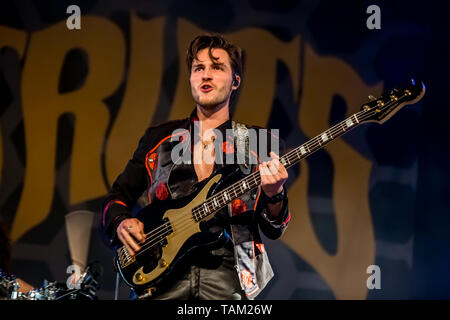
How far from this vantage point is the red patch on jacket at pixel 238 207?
7.79 feet

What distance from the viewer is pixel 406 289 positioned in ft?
13.4

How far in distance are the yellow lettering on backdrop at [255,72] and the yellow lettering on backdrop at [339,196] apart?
202 millimetres

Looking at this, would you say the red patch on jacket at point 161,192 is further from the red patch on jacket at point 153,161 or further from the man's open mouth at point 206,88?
the man's open mouth at point 206,88

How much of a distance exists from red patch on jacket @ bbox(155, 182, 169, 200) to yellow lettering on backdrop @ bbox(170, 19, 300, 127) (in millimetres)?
1853

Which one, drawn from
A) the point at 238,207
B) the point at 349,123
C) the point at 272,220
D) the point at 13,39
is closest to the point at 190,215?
the point at 238,207

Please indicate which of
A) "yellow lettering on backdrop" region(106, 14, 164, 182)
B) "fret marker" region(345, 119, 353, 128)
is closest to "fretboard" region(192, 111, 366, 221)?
"fret marker" region(345, 119, 353, 128)

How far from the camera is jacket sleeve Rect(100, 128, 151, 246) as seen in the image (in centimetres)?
252

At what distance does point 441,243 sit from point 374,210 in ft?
1.94

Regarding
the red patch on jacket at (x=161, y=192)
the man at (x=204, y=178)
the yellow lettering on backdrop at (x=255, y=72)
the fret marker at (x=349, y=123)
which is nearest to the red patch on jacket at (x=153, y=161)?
the man at (x=204, y=178)

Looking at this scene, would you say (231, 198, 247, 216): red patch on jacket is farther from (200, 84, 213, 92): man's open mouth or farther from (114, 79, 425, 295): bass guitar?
(200, 84, 213, 92): man's open mouth

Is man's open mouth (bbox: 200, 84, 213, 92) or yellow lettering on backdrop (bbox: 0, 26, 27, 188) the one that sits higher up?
yellow lettering on backdrop (bbox: 0, 26, 27, 188)

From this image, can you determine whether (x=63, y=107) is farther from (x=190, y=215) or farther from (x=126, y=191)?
(x=190, y=215)

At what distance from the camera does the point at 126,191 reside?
265 centimetres

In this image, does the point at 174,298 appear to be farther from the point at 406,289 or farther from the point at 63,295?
the point at 406,289
